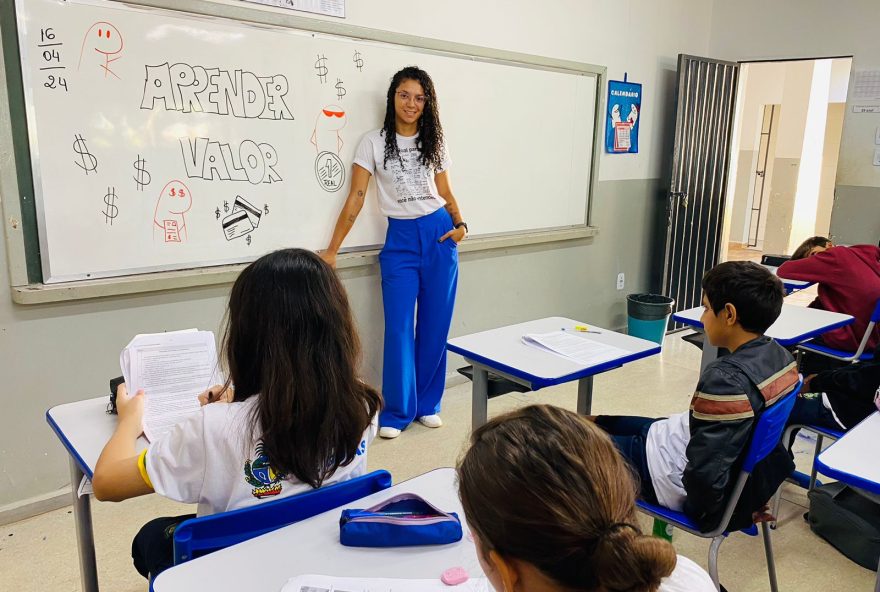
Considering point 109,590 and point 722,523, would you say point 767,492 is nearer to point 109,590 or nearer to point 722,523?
point 722,523

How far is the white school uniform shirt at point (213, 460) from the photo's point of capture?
1.17m

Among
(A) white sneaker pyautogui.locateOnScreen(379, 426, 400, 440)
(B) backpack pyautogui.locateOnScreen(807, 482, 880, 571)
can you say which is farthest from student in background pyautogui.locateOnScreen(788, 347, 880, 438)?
(A) white sneaker pyautogui.locateOnScreen(379, 426, 400, 440)

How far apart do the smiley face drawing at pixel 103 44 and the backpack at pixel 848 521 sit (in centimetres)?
294

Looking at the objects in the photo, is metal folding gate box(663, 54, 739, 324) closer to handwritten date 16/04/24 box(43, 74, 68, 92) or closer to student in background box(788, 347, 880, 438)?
student in background box(788, 347, 880, 438)

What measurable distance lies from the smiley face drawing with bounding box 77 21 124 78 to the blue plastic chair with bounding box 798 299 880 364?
3075mm

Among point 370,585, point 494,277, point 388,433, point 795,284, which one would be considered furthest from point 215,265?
point 795,284

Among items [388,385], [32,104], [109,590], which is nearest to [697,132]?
[388,385]

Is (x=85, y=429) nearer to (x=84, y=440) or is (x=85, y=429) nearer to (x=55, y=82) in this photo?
(x=84, y=440)

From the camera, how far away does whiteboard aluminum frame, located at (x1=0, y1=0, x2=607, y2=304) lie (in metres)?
2.28

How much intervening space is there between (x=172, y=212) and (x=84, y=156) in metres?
0.37

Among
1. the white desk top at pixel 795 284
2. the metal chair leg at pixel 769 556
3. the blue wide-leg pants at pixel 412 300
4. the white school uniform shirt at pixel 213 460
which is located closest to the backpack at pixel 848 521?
the metal chair leg at pixel 769 556

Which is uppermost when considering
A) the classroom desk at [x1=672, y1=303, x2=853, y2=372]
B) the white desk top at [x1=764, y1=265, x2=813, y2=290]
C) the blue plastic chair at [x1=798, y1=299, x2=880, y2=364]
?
the white desk top at [x1=764, y1=265, x2=813, y2=290]

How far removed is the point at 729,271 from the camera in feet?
6.19

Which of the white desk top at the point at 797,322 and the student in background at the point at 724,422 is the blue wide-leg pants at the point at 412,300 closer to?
the white desk top at the point at 797,322
